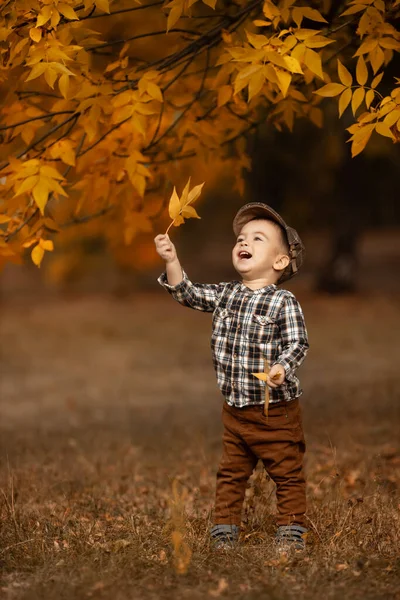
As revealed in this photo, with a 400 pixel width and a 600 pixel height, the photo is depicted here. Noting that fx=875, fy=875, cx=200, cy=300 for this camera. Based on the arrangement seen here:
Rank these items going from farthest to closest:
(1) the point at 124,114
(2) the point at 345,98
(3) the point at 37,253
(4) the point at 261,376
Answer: (3) the point at 37,253, (1) the point at 124,114, (2) the point at 345,98, (4) the point at 261,376

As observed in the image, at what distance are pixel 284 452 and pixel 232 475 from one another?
0.28m

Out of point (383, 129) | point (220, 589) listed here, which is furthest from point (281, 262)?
point (220, 589)

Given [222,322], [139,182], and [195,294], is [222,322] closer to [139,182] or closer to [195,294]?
[195,294]

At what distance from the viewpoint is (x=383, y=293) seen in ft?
59.4

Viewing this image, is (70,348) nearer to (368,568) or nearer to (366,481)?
(366,481)

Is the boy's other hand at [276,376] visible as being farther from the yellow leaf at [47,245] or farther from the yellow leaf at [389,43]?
the yellow leaf at [389,43]

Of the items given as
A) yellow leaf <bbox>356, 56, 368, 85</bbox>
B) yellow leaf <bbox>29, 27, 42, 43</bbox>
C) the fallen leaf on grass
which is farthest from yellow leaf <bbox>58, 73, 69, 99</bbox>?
the fallen leaf on grass

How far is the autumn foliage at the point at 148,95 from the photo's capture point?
389 cm

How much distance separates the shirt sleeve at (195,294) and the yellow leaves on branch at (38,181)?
0.65m

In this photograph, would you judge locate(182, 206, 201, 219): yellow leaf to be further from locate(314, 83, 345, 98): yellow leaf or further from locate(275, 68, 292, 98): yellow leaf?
locate(314, 83, 345, 98): yellow leaf

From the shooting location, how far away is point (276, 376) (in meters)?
3.63

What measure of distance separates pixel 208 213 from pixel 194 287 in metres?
20.6

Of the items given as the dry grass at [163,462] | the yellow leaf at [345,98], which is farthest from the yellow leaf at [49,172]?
the dry grass at [163,462]

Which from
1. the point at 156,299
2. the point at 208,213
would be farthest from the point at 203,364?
the point at 208,213
